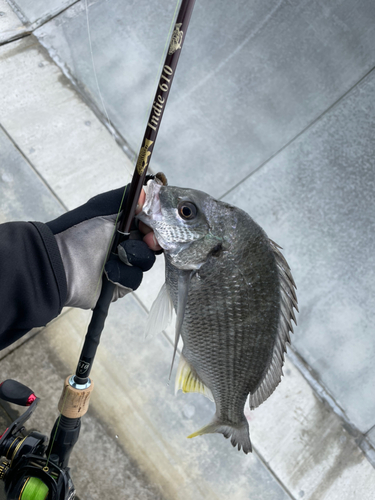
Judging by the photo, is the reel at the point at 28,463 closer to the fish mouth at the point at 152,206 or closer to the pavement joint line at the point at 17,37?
the fish mouth at the point at 152,206

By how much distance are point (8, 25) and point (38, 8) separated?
290 millimetres

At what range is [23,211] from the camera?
275 centimetres

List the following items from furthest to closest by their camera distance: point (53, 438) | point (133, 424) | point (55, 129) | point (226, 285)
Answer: point (55, 129) → point (133, 424) → point (53, 438) → point (226, 285)

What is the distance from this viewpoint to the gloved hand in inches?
58.6

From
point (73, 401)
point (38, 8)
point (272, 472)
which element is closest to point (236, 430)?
point (73, 401)

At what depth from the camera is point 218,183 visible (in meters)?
3.05

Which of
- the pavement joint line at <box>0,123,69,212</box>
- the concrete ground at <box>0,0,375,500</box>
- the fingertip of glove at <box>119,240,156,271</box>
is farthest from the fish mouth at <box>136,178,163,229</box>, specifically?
the pavement joint line at <box>0,123,69,212</box>

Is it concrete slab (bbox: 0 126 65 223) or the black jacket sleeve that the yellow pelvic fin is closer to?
the black jacket sleeve

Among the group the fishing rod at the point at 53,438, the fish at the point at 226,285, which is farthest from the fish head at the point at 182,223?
the fishing rod at the point at 53,438

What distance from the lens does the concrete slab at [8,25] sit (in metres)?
3.15

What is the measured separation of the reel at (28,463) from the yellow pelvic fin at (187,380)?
1.64 ft

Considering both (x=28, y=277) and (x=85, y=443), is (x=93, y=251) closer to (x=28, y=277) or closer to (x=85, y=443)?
(x=28, y=277)

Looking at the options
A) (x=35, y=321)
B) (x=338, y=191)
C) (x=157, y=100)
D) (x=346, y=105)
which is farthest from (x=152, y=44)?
(x=35, y=321)

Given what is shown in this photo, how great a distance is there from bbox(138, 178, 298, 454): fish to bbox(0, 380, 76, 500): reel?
0.69m
